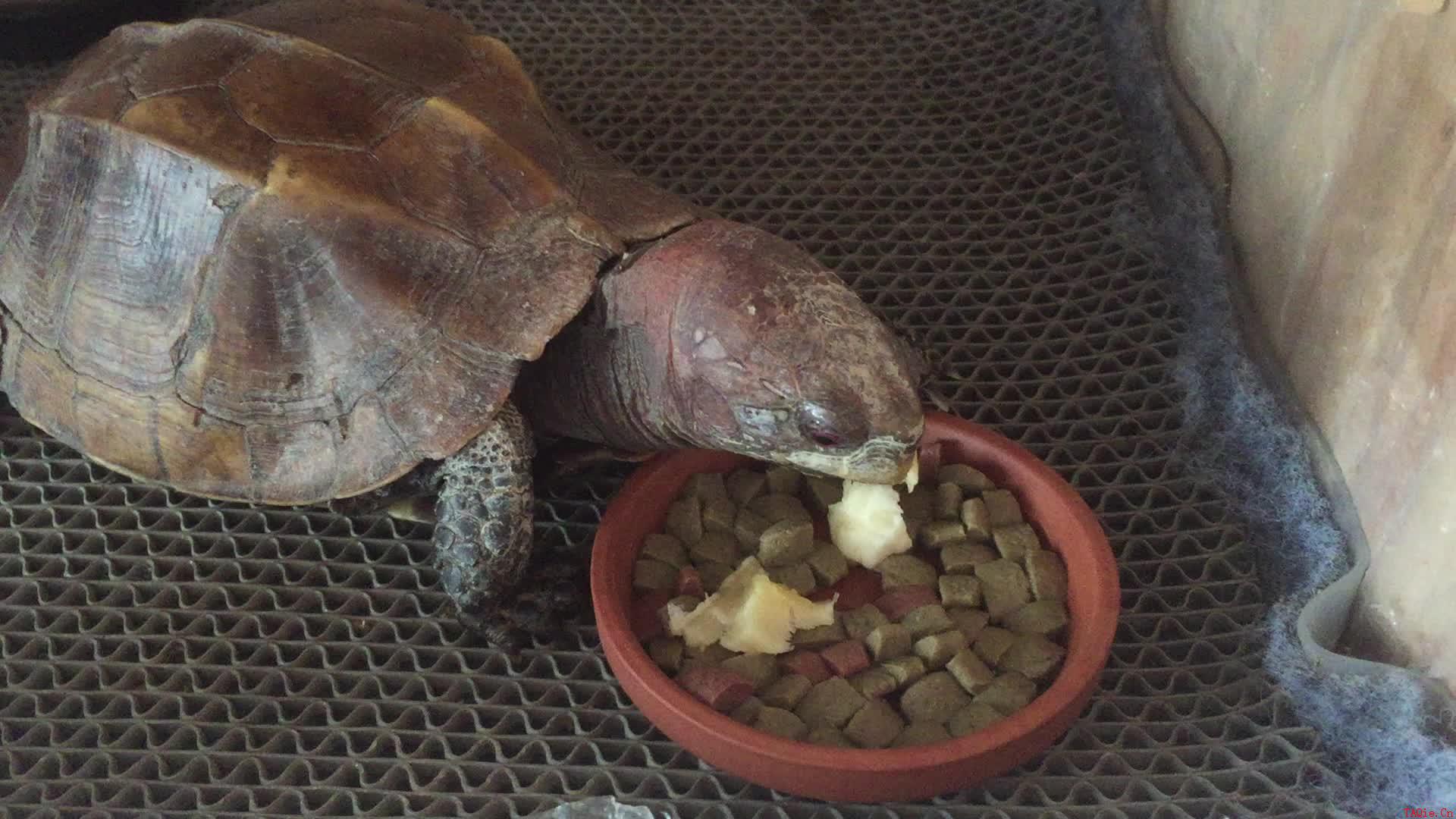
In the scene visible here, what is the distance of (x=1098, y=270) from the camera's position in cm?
224

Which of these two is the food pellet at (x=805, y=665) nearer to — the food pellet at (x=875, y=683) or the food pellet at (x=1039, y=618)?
the food pellet at (x=875, y=683)

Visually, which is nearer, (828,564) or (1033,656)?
(1033,656)

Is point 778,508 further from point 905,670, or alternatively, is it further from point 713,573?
point 905,670

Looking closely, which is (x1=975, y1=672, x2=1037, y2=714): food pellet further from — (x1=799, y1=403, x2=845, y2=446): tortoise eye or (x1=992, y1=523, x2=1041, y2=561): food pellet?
(x1=799, y1=403, x2=845, y2=446): tortoise eye

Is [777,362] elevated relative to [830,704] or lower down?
elevated

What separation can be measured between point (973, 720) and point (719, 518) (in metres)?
0.48

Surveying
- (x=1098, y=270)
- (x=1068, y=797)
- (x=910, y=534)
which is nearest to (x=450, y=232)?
(x=910, y=534)

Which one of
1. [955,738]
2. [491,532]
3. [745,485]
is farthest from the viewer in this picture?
[745,485]

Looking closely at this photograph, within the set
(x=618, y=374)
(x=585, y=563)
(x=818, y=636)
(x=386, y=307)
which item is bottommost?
(x=585, y=563)

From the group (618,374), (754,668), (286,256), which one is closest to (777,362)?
(618,374)

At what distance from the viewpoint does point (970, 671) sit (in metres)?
1.52

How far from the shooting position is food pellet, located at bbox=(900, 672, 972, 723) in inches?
59.1

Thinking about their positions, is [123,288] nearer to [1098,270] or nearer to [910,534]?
[910,534]

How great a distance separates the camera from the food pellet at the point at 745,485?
5.82 feet
